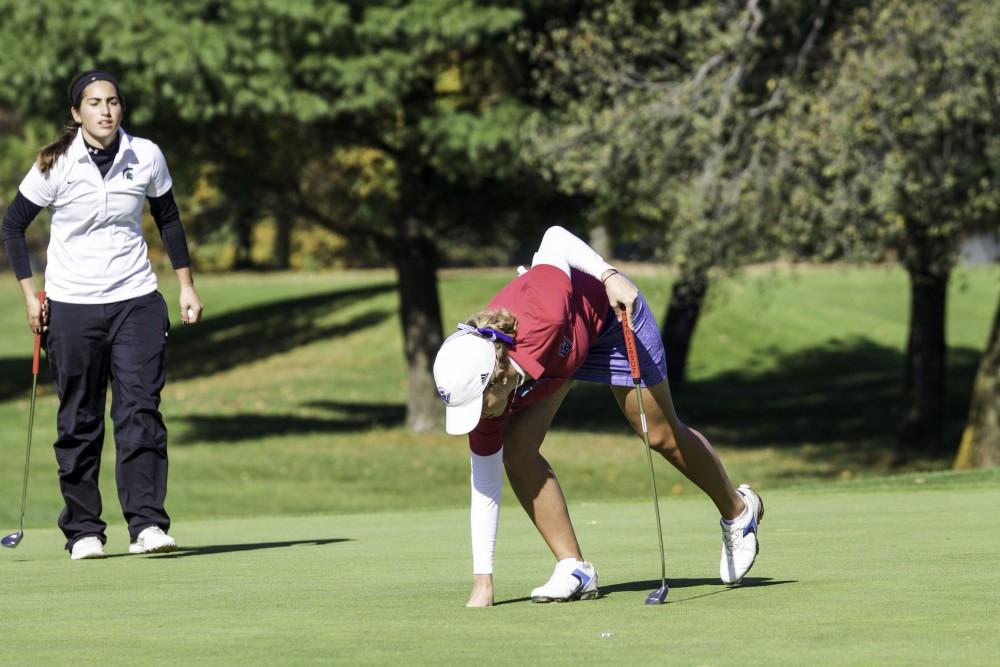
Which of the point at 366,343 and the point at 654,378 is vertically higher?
the point at 654,378

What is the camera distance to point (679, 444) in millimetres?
6543

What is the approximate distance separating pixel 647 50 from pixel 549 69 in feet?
7.78

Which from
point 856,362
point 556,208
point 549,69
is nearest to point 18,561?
point 549,69

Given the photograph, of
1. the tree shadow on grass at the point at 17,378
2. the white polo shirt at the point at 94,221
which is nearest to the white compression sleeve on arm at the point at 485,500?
the white polo shirt at the point at 94,221

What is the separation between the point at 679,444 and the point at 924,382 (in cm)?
1746

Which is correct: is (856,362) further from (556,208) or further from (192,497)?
(192,497)

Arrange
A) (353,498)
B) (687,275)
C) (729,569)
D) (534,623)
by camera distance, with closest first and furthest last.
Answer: (534,623) < (729,569) < (687,275) < (353,498)

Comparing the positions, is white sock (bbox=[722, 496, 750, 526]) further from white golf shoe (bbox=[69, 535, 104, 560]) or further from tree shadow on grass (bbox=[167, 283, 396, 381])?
tree shadow on grass (bbox=[167, 283, 396, 381])

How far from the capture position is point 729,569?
629 centimetres

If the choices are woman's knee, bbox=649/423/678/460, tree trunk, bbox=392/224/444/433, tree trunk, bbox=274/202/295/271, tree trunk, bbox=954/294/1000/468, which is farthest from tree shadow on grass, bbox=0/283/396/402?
woman's knee, bbox=649/423/678/460

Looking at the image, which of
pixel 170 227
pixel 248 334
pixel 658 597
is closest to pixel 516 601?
pixel 658 597

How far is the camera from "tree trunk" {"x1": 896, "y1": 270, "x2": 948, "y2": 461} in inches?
898

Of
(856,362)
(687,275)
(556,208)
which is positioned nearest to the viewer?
(687,275)

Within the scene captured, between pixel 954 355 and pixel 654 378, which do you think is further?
pixel 954 355
